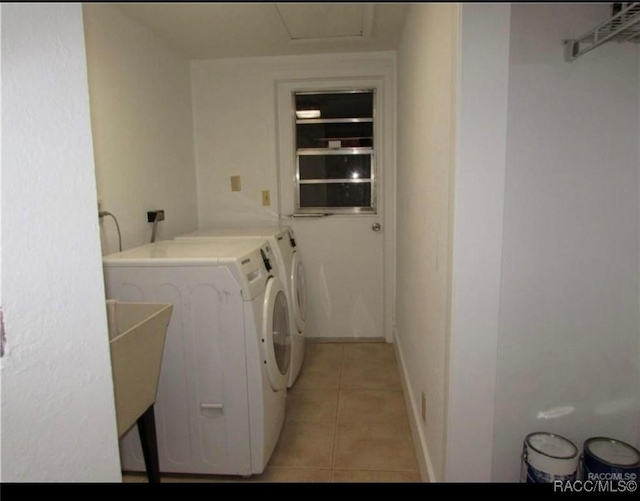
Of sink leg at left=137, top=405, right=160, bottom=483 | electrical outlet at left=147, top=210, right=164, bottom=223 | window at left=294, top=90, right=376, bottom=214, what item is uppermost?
window at left=294, top=90, right=376, bottom=214

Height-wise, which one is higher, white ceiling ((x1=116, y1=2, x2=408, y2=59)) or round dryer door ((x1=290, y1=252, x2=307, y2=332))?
white ceiling ((x1=116, y1=2, x2=408, y2=59))

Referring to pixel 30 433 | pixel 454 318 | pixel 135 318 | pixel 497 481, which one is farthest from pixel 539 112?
pixel 135 318

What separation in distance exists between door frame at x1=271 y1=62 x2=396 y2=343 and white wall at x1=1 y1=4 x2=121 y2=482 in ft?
8.22

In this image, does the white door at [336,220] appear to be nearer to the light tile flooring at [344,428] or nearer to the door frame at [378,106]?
the door frame at [378,106]

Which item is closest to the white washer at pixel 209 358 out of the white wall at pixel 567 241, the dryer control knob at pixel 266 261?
the dryer control knob at pixel 266 261

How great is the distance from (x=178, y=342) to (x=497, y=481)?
1268 millimetres

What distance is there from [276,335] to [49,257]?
4.53 feet

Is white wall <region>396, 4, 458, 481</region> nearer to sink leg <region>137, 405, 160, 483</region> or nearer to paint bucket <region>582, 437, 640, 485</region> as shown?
paint bucket <region>582, 437, 640, 485</region>

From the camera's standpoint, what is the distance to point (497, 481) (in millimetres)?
1318

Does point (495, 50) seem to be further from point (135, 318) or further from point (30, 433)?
point (135, 318)

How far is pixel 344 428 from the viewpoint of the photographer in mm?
2170

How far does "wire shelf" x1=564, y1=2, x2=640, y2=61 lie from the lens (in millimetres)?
949

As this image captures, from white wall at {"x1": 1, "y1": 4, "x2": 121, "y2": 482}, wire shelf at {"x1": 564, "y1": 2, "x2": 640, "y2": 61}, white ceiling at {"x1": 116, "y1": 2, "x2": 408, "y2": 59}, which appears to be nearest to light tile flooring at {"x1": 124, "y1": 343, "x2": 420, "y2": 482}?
white wall at {"x1": 1, "y1": 4, "x2": 121, "y2": 482}
